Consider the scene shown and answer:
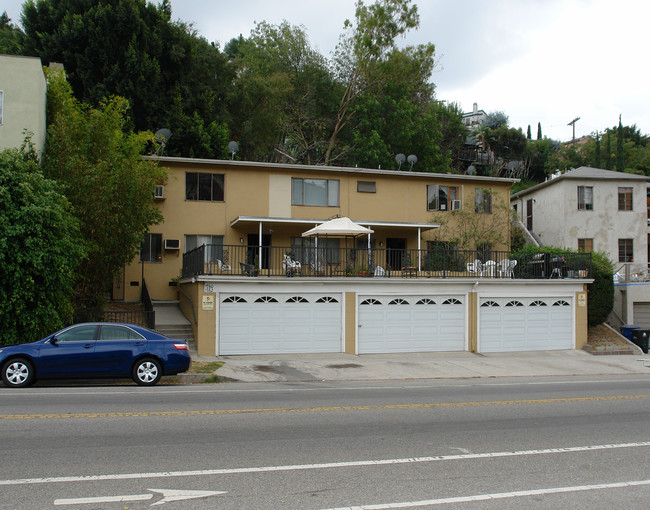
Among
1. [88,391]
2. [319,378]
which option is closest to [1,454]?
[88,391]

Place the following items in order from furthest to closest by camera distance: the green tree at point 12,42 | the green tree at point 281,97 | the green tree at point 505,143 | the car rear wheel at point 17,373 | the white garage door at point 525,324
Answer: the green tree at point 505,143 → the green tree at point 281,97 → the green tree at point 12,42 → the white garage door at point 525,324 → the car rear wheel at point 17,373

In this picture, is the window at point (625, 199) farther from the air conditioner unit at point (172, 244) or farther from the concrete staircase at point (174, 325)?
the concrete staircase at point (174, 325)

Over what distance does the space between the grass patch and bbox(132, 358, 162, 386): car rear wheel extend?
1.87m

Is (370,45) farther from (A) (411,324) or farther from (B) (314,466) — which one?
(B) (314,466)

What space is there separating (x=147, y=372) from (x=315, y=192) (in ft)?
52.2

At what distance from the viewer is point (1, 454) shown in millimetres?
7055

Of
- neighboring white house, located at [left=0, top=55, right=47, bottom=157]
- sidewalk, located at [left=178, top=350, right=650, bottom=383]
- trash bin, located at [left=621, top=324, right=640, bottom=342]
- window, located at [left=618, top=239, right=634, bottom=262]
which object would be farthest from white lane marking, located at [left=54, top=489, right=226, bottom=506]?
window, located at [left=618, top=239, right=634, bottom=262]

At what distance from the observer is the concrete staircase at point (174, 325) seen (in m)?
20.4

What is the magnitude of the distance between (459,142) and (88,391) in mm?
48384

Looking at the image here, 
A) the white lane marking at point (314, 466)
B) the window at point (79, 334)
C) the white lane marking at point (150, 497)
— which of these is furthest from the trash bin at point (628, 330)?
the white lane marking at point (150, 497)

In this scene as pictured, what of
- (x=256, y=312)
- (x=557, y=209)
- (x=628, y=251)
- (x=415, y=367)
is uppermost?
(x=557, y=209)

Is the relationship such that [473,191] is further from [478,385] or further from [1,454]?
[1,454]

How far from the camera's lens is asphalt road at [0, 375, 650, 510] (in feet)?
19.0

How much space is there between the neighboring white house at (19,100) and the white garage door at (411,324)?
1196 cm
